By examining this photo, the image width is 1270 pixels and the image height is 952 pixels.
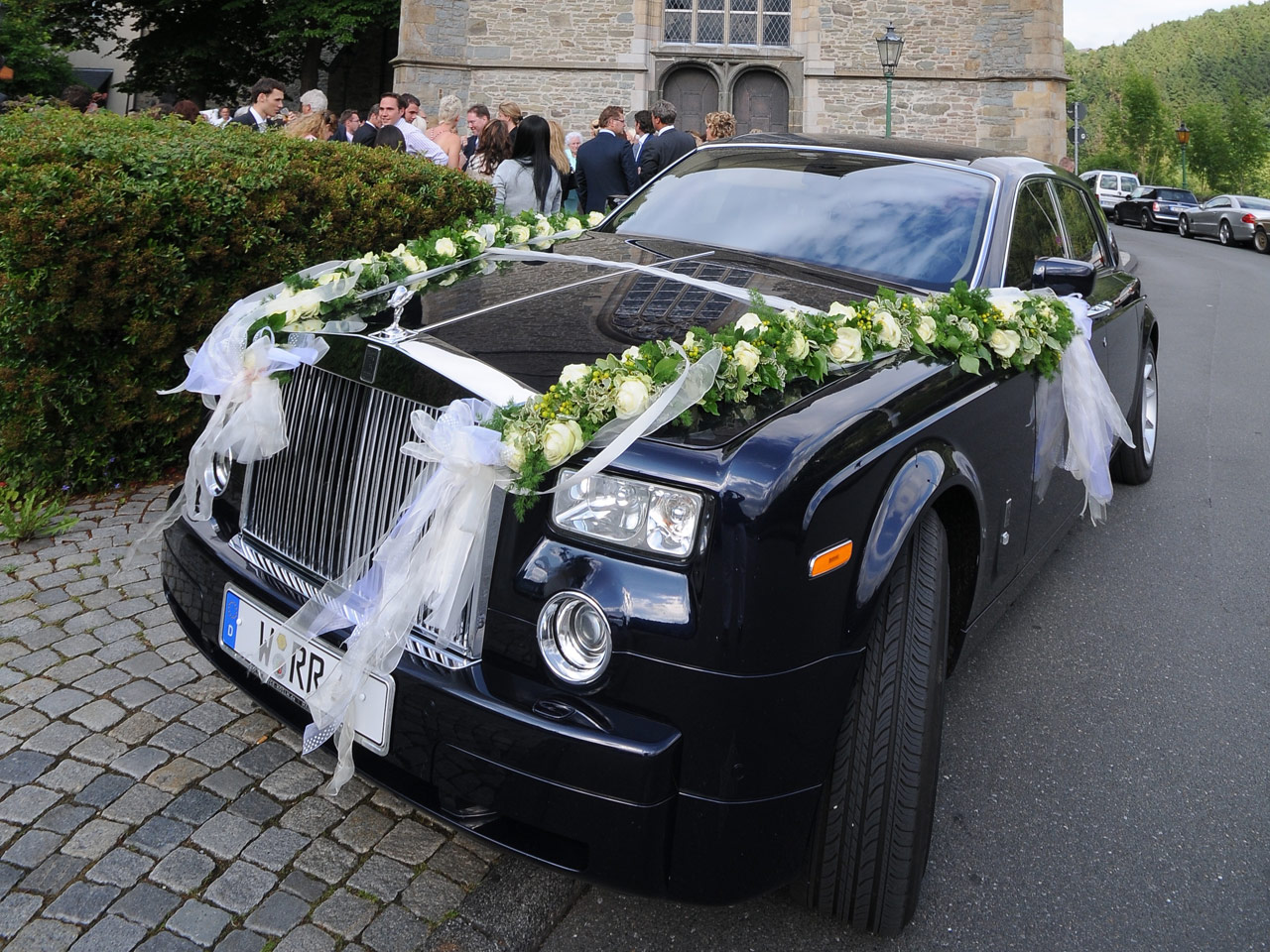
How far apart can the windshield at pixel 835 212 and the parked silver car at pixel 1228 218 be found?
2913cm

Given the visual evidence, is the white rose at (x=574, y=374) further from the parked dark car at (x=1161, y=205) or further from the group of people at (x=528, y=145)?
the parked dark car at (x=1161, y=205)

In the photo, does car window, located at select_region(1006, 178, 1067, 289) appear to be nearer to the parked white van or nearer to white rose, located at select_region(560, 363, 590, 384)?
white rose, located at select_region(560, 363, 590, 384)

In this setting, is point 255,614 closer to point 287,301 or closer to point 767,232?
point 287,301

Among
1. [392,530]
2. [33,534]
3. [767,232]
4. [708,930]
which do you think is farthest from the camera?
[33,534]

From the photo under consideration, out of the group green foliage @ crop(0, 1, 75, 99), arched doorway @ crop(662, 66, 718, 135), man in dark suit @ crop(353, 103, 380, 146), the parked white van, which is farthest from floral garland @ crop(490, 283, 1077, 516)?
the parked white van

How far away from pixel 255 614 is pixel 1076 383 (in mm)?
2803

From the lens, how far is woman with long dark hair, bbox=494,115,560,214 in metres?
8.78

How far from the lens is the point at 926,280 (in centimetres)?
362

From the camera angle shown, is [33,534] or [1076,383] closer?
[1076,383]

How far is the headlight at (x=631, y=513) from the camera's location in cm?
216

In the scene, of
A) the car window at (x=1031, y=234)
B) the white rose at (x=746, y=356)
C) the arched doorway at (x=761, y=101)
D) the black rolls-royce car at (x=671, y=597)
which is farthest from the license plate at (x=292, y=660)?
the arched doorway at (x=761, y=101)

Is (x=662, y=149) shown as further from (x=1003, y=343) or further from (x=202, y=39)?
(x=202, y=39)

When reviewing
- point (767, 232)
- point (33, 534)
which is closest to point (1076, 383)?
point (767, 232)

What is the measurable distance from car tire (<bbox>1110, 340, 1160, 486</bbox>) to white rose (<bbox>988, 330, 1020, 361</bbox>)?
2.94 metres
